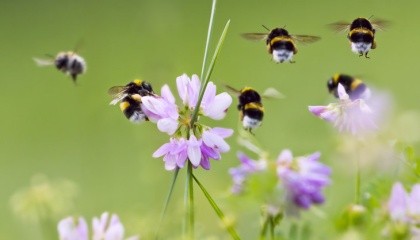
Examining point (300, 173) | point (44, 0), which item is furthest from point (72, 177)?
point (44, 0)

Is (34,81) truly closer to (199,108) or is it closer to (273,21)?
(273,21)

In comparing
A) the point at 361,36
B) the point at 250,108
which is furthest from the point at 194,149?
the point at 361,36

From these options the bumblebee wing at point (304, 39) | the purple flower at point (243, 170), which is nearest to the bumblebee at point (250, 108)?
the bumblebee wing at point (304, 39)

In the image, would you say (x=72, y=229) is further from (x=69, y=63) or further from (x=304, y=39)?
(x=69, y=63)

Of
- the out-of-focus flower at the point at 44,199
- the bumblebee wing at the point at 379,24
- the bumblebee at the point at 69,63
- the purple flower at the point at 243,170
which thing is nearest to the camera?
the purple flower at the point at 243,170

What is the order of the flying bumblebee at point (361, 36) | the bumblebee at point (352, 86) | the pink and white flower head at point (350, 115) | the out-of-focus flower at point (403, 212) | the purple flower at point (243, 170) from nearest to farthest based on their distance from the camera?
the out-of-focus flower at point (403, 212), the purple flower at point (243, 170), the pink and white flower head at point (350, 115), the bumblebee at point (352, 86), the flying bumblebee at point (361, 36)

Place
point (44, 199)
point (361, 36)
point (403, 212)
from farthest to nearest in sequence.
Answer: point (361, 36), point (44, 199), point (403, 212)

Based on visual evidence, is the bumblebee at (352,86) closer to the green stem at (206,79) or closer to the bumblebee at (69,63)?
the green stem at (206,79)
